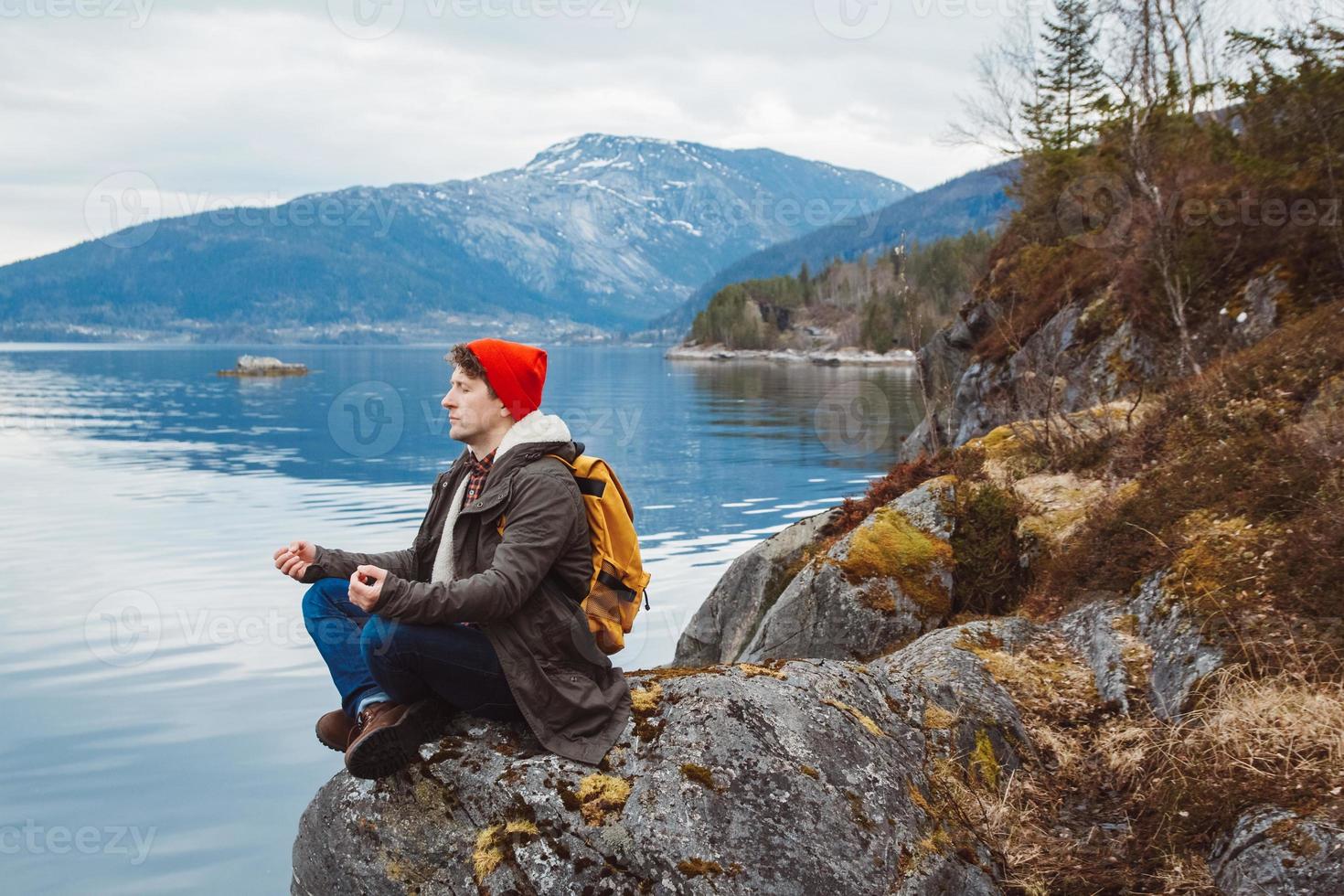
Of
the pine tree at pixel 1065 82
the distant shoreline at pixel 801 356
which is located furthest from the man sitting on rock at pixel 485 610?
the distant shoreline at pixel 801 356

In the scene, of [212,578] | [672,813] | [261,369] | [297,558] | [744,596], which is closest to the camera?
[672,813]

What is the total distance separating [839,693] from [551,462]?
1.96 metres

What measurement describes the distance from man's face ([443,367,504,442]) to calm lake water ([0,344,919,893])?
285 inches

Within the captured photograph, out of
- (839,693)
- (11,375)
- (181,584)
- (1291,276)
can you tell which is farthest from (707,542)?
(11,375)

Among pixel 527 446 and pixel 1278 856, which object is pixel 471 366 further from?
pixel 1278 856

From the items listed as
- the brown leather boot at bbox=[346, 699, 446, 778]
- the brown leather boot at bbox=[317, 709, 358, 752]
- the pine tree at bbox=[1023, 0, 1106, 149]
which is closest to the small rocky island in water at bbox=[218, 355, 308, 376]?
the pine tree at bbox=[1023, 0, 1106, 149]

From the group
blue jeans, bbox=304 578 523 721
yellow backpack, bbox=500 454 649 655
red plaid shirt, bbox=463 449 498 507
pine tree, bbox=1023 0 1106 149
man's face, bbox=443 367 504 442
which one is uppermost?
pine tree, bbox=1023 0 1106 149

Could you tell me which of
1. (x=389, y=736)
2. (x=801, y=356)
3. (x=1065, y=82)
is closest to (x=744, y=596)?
(x=389, y=736)

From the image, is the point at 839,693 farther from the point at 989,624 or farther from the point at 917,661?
the point at 989,624

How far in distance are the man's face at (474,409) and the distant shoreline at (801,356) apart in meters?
103

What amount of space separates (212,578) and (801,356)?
138 meters

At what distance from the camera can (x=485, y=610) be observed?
4.16 m

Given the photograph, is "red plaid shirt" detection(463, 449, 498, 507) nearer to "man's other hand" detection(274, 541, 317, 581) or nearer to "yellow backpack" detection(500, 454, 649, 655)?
"yellow backpack" detection(500, 454, 649, 655)

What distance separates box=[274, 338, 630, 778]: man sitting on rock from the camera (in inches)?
166
